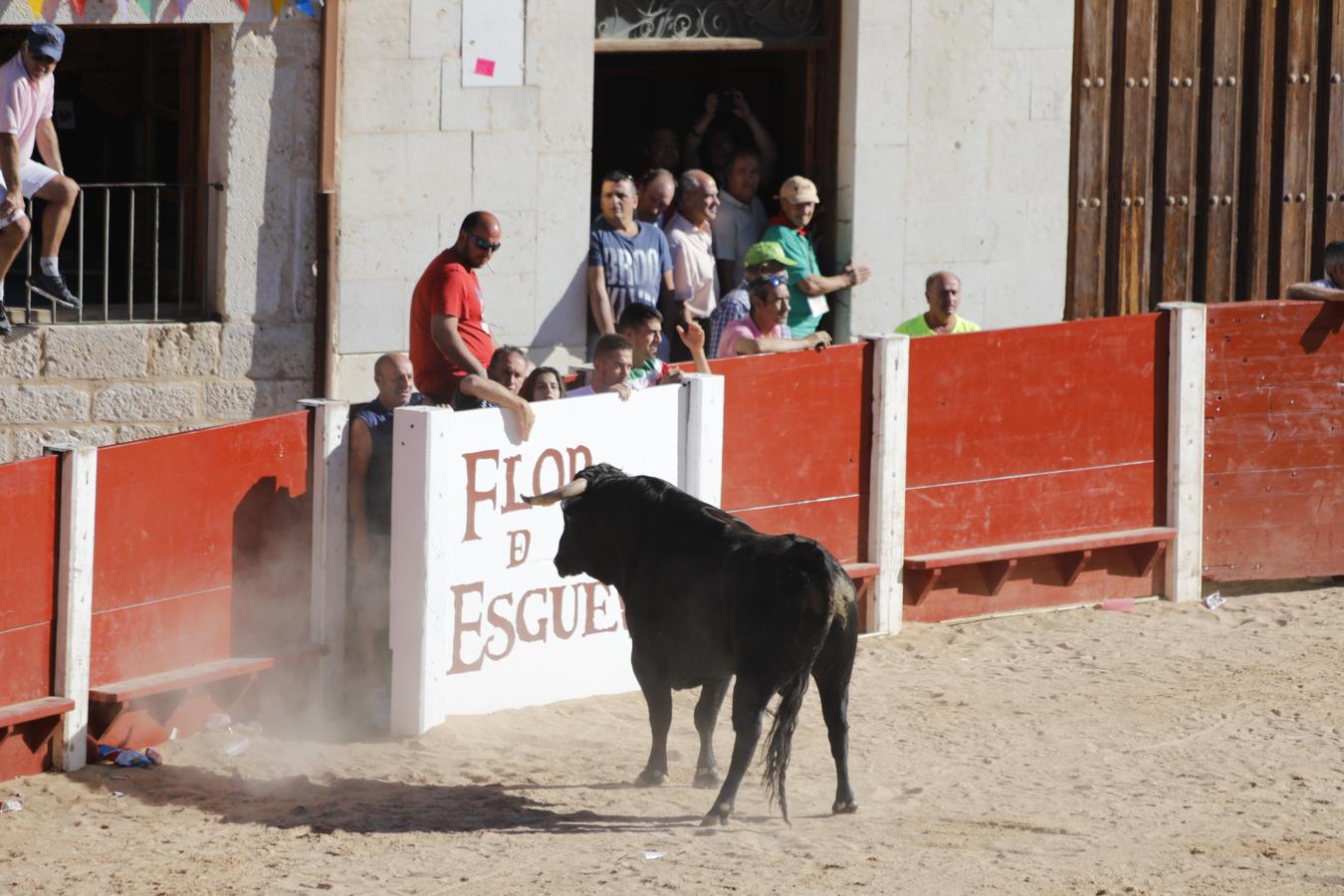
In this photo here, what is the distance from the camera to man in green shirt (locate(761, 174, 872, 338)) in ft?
40.3

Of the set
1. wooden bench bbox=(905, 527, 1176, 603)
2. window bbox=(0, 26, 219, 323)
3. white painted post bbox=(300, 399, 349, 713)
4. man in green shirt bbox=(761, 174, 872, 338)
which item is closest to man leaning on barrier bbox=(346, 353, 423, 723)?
white painted post bbox=(300, 399, 349, 713)

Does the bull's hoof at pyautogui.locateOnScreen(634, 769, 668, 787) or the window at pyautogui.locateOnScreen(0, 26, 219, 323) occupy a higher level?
the window at pyautogui.locateOnScreen(0, 26, 219, 323)

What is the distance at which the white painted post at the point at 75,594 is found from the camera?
8.26m

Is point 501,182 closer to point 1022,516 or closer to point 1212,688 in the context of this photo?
point 1022,516

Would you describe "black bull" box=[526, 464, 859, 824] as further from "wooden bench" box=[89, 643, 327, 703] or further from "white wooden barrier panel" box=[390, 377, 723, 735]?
"wooden bench" box=[89, 643, 327, 703]

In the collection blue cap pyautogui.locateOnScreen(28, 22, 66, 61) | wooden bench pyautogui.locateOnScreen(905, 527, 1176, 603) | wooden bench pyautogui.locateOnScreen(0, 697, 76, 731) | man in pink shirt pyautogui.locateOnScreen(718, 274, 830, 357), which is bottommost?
wooden bench pyautogui.locateOnScreen(0, 697, 76, 731)

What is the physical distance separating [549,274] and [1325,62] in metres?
5.29

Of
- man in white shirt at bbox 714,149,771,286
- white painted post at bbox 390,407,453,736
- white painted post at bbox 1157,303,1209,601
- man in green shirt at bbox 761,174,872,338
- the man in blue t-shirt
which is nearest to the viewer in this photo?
white painted post at bbox 390,407,453,736

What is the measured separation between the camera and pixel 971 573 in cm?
1143

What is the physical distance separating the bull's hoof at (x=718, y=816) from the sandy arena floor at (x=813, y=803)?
6cm

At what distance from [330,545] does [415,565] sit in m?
0.36

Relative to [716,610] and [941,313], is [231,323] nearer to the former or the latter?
[941,313]

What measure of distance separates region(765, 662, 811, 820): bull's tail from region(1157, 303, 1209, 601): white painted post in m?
4.67

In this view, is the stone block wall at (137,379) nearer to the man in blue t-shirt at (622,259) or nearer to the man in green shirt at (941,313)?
the man in blue t-shirt at (622,259)
